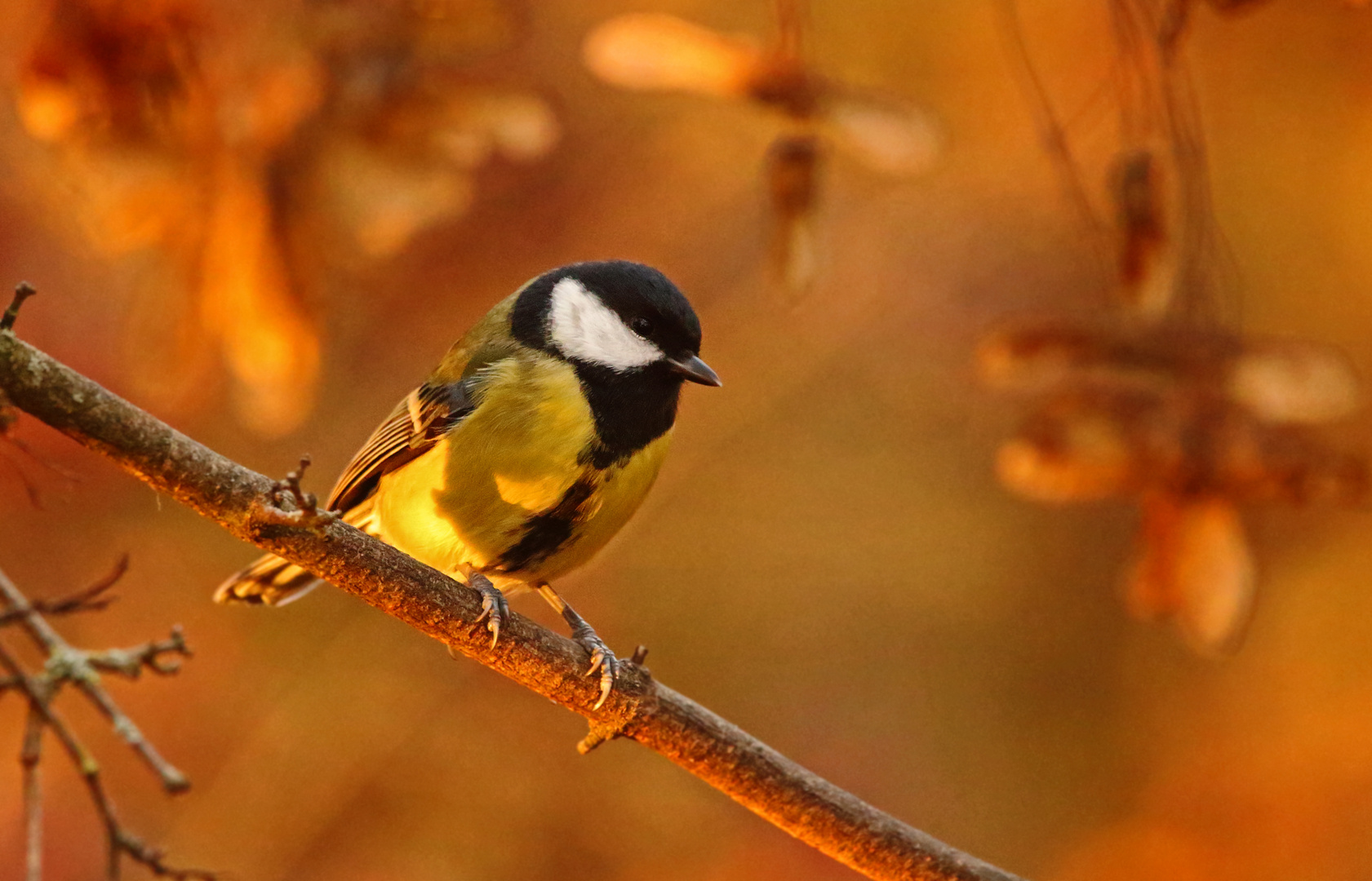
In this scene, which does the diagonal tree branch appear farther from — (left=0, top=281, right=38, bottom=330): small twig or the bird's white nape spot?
the bird's white nape spot

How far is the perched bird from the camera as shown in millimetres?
2416

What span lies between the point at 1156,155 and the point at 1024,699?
2.83m

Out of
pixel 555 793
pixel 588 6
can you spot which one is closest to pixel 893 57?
pixel 588 6

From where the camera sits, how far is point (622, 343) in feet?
8.48

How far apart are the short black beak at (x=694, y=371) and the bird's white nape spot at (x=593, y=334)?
0.04 m

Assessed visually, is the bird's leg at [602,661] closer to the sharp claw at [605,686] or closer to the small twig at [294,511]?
the sharp claw at [605,686]

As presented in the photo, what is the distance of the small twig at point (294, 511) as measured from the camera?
155 cm

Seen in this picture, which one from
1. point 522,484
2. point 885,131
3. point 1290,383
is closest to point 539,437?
point 522,484

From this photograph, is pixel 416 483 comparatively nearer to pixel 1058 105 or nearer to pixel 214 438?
pixel 214 438

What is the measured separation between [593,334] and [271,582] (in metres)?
0.89

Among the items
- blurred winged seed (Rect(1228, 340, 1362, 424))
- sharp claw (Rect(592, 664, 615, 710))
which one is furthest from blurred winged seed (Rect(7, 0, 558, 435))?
blurred winged seed (Rect(1228, 340, 1362, 424))

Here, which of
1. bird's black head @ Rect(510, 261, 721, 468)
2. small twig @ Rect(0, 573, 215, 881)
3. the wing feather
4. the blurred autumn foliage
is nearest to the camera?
small twig @ Rect(0, 573, 215, 881)

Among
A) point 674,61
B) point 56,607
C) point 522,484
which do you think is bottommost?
point 522,484

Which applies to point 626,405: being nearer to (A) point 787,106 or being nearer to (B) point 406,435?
(B) point 406,435
